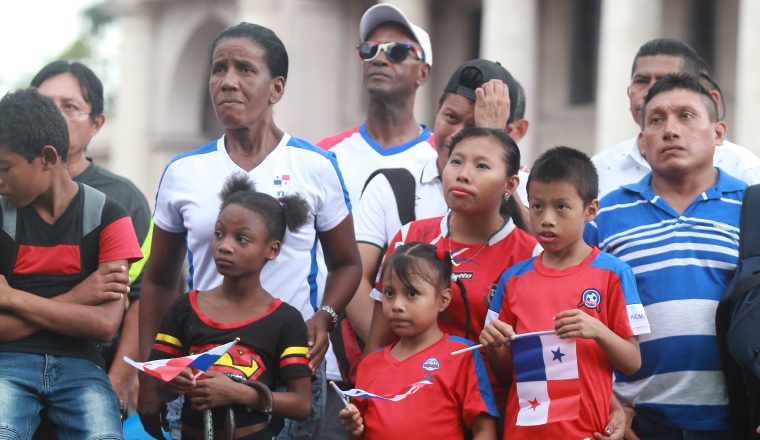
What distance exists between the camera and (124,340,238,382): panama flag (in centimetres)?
409

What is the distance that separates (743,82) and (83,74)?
14.8m

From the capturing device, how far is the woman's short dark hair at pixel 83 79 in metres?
6.50

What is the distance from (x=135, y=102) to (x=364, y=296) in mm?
28135

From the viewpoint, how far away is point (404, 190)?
18.5ft

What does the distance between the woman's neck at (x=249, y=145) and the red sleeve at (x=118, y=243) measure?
0.65 meters

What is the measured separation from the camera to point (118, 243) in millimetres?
4605

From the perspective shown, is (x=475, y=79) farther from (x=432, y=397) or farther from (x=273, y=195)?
(x=432, y=397)

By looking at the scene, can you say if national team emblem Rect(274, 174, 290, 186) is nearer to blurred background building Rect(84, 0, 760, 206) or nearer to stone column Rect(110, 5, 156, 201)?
blurred background building Rect(84, 0, 760, 206)

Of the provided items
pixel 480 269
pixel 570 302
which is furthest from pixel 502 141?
pixel 570 302

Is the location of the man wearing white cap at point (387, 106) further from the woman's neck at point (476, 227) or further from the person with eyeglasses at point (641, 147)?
the woman's neck at point (476, 227)

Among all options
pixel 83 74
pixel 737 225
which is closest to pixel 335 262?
pixel 737 225

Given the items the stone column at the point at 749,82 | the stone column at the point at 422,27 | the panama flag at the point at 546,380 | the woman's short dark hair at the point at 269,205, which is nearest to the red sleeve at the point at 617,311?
the panama flag at the point at 546,380

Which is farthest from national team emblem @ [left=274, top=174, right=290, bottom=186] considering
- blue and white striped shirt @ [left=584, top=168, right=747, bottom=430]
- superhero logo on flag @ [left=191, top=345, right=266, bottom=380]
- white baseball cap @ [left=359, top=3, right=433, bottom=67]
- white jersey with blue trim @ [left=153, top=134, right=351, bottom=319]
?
white baseball cap @ [left=359, top=3, right=433, bottom=67]

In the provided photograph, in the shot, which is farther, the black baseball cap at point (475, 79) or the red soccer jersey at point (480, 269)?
the black baseball cap at point (475, 79)
